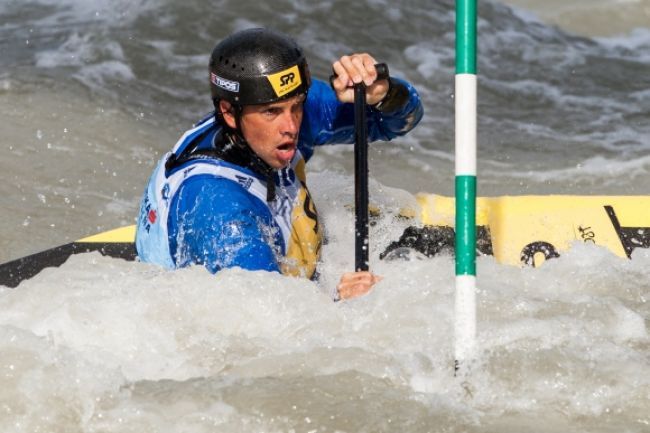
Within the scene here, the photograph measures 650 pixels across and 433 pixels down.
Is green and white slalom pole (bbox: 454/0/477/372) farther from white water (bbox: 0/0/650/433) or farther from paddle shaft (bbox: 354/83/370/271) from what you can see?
paddle shaft (bbox: 354/83/370/271)

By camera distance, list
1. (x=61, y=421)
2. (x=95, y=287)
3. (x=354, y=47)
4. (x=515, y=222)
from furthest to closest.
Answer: (x=354, y=47)
(x=515, y=222)
(x=95, y=287)
(x=61, y=421)

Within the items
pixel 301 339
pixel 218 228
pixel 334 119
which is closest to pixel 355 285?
pixel 301 339

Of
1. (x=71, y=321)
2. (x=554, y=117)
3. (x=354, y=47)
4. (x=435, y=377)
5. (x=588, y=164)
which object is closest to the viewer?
(x=435, y=377)

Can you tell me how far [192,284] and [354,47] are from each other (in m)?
5.92

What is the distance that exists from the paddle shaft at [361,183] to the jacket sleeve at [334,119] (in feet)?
1.27

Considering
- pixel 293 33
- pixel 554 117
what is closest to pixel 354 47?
pixel 293 33

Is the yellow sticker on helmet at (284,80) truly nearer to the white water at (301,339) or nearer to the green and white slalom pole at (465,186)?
the white water at (301,339)

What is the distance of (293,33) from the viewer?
8.79 meters

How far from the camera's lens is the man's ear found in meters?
3.33

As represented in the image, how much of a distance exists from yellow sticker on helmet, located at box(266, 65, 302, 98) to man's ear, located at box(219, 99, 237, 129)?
0.15 metres

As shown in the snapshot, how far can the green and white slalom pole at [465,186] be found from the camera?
2.69m

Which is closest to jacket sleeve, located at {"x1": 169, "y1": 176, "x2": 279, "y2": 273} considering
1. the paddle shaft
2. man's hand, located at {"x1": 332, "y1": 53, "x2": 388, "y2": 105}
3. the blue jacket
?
the blue jacket

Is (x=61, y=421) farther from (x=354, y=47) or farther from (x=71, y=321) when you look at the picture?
(x=354, y=47)

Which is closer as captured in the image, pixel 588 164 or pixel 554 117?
pixel 588 164
